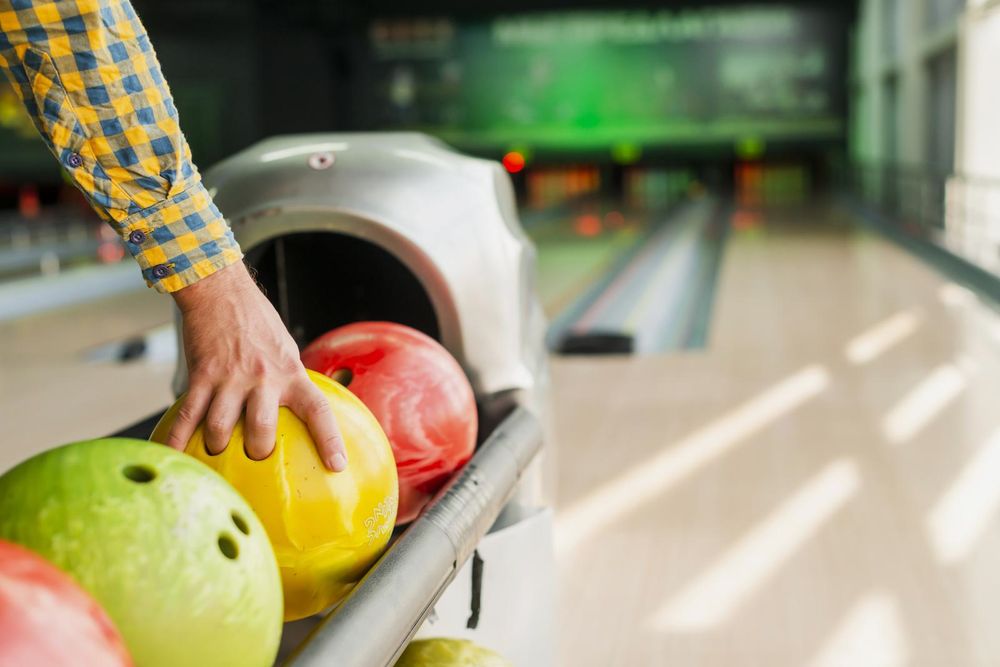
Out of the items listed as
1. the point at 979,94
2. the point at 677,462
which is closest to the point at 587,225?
the point at 979,94

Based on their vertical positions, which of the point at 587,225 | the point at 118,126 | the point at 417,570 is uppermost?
the point at 118,126

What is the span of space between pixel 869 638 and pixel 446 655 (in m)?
0.95

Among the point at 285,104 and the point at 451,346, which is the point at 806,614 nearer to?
the point at 451,346

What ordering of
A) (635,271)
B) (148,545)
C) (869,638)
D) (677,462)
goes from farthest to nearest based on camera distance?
1. (635,271)
2. (677,462)
3. (869,638)
4. (148,545)

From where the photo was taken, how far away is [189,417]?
1.05m

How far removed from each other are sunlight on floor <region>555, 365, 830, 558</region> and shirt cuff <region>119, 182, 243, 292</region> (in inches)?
55.9

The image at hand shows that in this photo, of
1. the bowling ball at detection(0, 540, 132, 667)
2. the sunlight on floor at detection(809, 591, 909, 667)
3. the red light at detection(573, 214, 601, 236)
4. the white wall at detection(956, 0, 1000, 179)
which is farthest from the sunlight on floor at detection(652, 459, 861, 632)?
the red light at detection(573, 214, 601, 236)

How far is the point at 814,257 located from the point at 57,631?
764 centimetres

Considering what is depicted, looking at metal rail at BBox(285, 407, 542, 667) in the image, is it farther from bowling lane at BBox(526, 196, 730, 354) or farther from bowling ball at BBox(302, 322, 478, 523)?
bowling lane at BBox(526, 196, 730, 354)

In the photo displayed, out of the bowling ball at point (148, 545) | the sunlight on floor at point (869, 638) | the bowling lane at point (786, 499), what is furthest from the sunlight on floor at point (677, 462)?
the bowling ball at point (148, 545)

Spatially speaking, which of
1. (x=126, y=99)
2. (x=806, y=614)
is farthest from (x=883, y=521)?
(x=126, y=99)

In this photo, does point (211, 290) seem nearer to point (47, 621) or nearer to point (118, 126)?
point (118, 126)

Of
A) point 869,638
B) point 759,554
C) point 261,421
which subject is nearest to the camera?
point 261,421

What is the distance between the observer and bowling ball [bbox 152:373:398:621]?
3.46 feet
